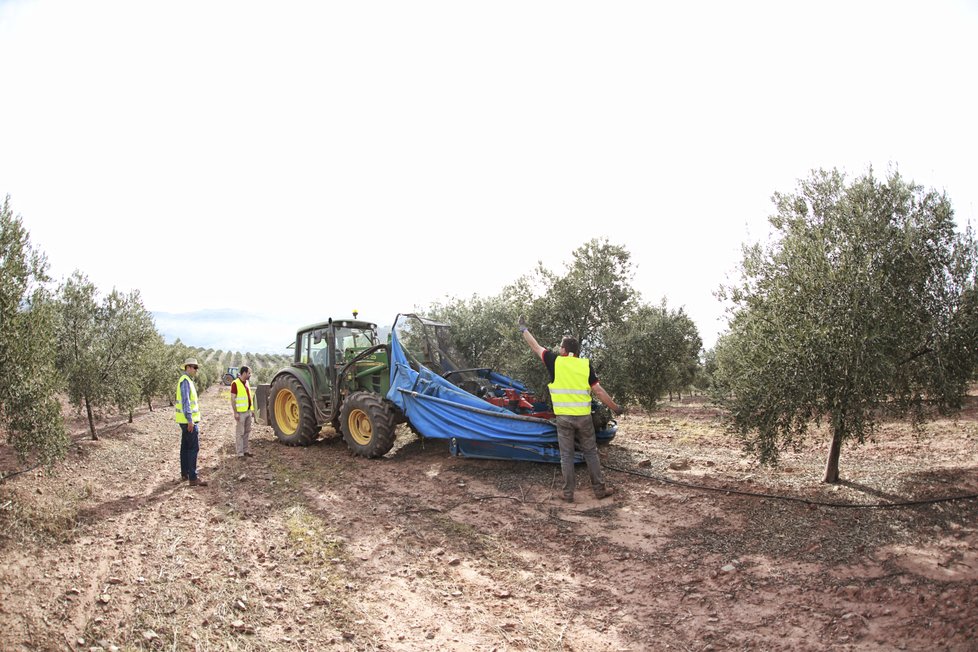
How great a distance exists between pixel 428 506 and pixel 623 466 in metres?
3.12

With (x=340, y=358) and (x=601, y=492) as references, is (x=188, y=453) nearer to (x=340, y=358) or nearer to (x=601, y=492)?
(x=340, y=358)

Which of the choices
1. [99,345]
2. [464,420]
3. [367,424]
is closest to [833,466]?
[464,420]

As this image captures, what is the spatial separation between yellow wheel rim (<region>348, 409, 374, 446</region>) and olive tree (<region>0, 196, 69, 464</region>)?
4.29m

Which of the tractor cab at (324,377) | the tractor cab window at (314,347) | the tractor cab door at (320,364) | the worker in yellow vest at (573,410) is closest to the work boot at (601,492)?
the worker in yellow vest at (573,410)

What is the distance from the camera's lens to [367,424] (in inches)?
408

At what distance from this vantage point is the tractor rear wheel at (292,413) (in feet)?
37.1

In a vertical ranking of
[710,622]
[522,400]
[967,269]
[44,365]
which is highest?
[967,269]

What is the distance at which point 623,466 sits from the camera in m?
8.81

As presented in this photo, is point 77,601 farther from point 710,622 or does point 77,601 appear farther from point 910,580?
point 910,580

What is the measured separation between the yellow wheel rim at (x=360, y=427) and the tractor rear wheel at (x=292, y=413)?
1.25 meters

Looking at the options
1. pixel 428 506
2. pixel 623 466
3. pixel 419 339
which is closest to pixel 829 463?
pixel 623 466

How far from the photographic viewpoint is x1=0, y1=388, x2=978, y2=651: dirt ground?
4285 millimetres

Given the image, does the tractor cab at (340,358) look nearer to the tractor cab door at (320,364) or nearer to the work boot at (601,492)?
the tractor cab door at (320,364)

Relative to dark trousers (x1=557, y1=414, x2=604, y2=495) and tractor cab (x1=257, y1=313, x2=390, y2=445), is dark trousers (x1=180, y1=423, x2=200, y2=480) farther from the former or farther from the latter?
dark trousers (x1=557, y1=414, x2=604, y2=495)
